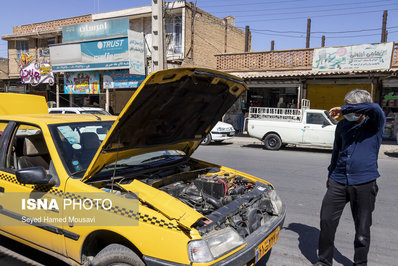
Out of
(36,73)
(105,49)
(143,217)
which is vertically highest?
(105,49)

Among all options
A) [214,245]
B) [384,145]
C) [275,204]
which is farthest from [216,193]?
[384,145]

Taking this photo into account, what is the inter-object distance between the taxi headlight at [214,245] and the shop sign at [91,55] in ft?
55.1

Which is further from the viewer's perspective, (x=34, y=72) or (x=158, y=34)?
(x=34, y=72)

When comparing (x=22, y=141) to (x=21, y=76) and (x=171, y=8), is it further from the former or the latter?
(x=21, y=76)

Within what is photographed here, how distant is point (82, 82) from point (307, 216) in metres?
19.2

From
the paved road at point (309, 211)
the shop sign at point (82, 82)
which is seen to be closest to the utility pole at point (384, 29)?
the paved road at point (309, 211)

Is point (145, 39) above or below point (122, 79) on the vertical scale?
above

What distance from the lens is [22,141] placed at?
3799 millimetres

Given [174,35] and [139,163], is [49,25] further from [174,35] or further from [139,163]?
[139,163]

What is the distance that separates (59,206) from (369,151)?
2.84 meters

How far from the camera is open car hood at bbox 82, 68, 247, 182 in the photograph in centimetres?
261

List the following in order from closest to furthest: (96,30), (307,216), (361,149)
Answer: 1. (361,149)
2. (307,216)
3. (96,30)

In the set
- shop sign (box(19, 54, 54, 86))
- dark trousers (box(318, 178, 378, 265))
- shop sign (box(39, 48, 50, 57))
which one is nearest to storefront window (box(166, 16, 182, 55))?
shop sign (box(19, 54, 54, 86))

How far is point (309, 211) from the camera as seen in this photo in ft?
16.7
